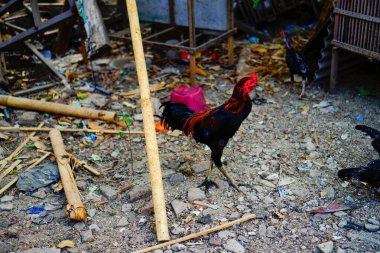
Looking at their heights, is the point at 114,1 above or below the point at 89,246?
above

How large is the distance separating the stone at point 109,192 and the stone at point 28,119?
2.21 meters

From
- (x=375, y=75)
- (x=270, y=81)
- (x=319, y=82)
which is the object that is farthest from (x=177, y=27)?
(x=375, y=75)

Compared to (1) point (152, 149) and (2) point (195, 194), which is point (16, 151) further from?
(2) point (195, 194)

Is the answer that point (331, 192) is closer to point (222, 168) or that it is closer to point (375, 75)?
point (222, 168)

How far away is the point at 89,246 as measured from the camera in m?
5.20

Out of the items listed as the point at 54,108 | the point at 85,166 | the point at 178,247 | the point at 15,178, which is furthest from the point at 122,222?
the point at 54,108

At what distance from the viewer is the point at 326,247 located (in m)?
4.94

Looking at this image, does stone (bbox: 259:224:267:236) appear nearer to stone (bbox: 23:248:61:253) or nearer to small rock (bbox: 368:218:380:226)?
small rock (bbox: 368:218:380:226)

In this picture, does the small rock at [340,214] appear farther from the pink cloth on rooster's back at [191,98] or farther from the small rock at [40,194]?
the small rock at [40,194]

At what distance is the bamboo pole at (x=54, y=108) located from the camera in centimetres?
770

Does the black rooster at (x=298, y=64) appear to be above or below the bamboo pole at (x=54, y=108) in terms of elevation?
above

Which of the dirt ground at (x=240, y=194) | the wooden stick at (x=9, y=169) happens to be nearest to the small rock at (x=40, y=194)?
the dirt ground at (x=240, y=194)

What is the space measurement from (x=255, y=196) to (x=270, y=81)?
3.69 m

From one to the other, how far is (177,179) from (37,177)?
1843 mm
